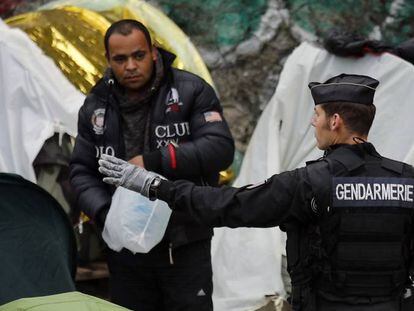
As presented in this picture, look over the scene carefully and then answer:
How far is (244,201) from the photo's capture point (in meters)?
2.89

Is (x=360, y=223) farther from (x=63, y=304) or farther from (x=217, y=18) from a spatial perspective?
(x=217, y=18)

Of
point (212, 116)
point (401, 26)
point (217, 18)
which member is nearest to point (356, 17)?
point (401, 26)

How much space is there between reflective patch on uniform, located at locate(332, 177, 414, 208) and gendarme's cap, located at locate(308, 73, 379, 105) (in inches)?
10.1

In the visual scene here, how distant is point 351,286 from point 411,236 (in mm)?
255

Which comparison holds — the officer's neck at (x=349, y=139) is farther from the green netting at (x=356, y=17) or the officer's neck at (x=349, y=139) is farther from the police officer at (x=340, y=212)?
the green netting at (x=356, y=17)

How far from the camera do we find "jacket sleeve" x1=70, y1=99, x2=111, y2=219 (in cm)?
380

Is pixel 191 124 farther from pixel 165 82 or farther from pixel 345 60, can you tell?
pixel 345 60

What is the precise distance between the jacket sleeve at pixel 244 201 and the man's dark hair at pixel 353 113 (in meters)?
0.23

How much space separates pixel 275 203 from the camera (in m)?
2.84

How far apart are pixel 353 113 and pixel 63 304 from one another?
1.07 metres

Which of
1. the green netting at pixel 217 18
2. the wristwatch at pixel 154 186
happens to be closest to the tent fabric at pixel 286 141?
the green netting at pixel 217 18

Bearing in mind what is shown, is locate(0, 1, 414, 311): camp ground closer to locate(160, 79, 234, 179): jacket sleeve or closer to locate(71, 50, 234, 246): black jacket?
locate(71, 50, 234, 246): black jacket

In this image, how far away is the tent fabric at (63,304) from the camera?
9.31 feet

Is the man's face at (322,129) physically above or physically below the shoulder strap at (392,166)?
above
